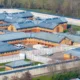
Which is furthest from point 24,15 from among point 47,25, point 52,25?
point 52,25

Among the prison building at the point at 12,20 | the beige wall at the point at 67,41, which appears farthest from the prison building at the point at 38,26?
the beige wall at the point at 67,41

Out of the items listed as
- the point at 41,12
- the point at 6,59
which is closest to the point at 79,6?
the point at 41,12

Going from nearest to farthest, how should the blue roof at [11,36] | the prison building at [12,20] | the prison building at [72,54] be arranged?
the prison building at [72,54] < the blue roof at [11,36] < the prison building at [12,20]

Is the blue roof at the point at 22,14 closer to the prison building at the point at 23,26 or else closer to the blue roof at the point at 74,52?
the prison building at the point at 23,26

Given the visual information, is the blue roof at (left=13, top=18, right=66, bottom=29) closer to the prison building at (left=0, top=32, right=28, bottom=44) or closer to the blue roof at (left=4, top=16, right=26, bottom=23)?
the blue roof at (left=4, top=16, right=26, bottom=23)

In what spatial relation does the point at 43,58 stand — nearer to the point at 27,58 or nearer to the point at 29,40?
the point at 27,58

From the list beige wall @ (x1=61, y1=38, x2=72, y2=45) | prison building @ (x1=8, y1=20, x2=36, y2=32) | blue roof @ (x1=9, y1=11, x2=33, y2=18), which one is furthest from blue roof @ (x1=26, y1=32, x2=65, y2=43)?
blue roof @ (x1=9, y1=11, x2=33, y2=18)

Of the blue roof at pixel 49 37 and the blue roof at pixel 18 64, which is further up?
the blue roof at pixel 49 37
